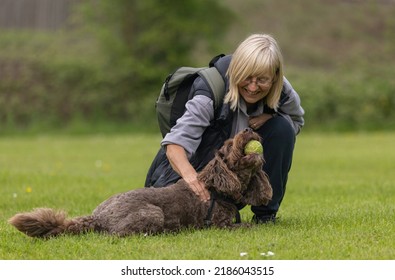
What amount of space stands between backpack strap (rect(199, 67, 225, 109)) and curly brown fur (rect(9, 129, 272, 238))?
40 centimetres

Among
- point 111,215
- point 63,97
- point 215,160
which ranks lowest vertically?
point 63,97

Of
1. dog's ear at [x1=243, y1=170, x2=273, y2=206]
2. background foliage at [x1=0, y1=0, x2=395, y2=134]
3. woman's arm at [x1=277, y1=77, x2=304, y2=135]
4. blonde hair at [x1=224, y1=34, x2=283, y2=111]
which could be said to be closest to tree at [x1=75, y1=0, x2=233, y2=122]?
background foliage at [x1=0, y1=0, x2=395, y2=134]

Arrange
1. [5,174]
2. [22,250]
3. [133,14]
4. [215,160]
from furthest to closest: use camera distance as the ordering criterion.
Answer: [133,14] → [5,174] → [215,160] → [22,250]

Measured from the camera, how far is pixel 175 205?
6340 mm

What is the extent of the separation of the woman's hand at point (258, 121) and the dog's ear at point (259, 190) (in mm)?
501

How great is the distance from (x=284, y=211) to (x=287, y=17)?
2311 cm

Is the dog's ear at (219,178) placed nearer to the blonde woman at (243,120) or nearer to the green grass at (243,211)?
the blonde woman at (243,120)

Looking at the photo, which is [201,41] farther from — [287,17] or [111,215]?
[111,215]

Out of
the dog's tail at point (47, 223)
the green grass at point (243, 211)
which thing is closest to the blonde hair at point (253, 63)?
the green grass at point (243, 211)

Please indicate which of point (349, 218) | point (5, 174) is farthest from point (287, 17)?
point (349, 218)

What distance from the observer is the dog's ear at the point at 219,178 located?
20.5 ft

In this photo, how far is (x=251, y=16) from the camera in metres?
31.6

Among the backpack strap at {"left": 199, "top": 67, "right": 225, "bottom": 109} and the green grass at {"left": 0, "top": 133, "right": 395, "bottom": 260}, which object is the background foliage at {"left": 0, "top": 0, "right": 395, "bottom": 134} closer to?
the green grass at {"left": 0, "top": 133, "right": 395, "bottom": 260}

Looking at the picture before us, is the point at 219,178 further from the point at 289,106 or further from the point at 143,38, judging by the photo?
the point at 143,38
